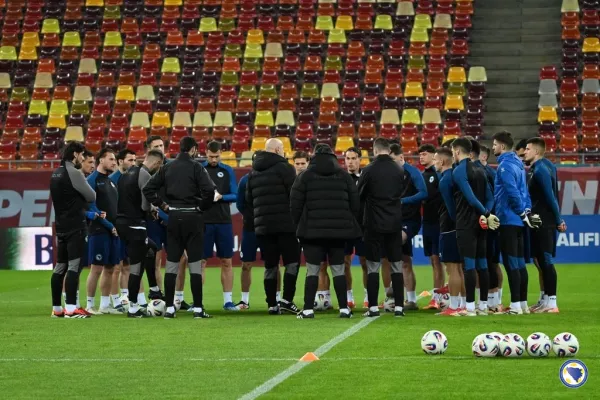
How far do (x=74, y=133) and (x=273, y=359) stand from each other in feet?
78.1

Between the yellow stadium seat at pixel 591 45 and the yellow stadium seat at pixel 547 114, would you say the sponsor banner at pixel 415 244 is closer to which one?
the yellow stadium seat at pixel 547 114

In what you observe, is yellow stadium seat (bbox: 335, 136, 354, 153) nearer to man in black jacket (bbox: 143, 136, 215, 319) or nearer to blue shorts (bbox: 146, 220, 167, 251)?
blue shorts (bbox: 146, 220, 167, 251)

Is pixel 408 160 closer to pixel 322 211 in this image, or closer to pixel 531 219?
pixel 531 219

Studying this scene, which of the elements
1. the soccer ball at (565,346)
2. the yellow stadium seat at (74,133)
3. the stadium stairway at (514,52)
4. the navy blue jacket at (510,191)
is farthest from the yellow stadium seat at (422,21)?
the soccer ball at (565,346)

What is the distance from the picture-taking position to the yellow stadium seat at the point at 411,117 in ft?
105

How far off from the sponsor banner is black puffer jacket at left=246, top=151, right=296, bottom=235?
11084 millimetres

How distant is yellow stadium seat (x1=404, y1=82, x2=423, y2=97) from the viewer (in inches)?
1299

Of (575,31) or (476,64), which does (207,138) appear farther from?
(575,31)

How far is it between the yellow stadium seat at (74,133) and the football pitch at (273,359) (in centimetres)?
1753

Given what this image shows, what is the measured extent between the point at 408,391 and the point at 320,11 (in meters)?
28.5

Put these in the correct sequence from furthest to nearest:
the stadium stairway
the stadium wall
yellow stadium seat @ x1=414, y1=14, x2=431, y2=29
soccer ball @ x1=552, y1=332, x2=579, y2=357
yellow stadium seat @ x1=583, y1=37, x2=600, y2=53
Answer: yellow stadium seat @ x1=414, y1=14, x2=431, y2=29 < yellow stadium seat @ x1=583, y1=37, x2=600, y2=53 < the stadium stairway < the stadium wall < soccer ball @ x1=552, y1=332, x2=579, y2=357

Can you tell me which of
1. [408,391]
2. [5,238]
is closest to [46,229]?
[5,238]

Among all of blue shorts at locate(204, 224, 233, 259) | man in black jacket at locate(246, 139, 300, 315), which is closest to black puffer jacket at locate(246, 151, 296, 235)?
man in black jacket at locate(246, 139, 300, 315)

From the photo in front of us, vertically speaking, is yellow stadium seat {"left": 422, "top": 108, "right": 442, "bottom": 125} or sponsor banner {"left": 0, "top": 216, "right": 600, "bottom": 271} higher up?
yellow stadium seat {"left": 422, "top": 108, "right": 442, "bottom": 125}
